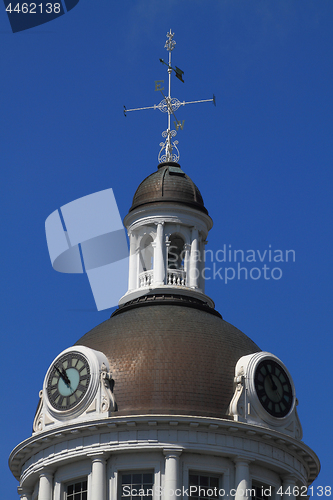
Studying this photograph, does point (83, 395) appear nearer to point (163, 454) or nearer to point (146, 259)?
point (163, 454)

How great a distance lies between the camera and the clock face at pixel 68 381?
59.9 metres

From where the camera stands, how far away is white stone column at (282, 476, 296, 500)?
6031 centimetres

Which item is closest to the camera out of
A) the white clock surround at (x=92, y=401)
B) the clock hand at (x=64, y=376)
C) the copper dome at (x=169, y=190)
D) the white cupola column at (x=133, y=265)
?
the white clock surround at (x=92, y=401)

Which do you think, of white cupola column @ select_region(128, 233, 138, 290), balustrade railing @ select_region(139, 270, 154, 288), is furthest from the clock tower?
white cupola column @ select_region(128, 233, 138, 290)

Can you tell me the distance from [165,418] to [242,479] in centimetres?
477

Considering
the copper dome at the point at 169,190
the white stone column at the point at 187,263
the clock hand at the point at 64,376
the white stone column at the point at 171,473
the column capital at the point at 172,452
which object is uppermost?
the copper dome at the point at 169,190

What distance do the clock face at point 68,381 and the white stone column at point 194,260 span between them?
364 inches

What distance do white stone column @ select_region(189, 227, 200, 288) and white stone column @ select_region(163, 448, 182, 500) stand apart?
40.0 feet

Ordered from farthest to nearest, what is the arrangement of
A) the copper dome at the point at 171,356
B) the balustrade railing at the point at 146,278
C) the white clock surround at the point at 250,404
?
the balustrade railing at the point at 146,278 → the white clock surround at the point at 250,404 → the copper dome at the point at 171,356

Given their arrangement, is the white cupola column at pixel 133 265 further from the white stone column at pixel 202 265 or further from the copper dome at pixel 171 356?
the copper dome at pixel 171 356

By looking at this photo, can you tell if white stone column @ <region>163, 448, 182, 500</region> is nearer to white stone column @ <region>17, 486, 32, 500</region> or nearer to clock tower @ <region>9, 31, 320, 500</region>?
clock tower @ <region>9, 31, 320, 500</region>

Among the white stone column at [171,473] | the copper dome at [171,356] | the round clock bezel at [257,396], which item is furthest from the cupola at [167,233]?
the white stone column at [171,473]

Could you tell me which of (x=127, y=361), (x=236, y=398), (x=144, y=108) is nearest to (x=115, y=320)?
(x=127, y=361)

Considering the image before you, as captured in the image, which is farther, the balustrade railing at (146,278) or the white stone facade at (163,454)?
the balustrade railing at (146,278)
